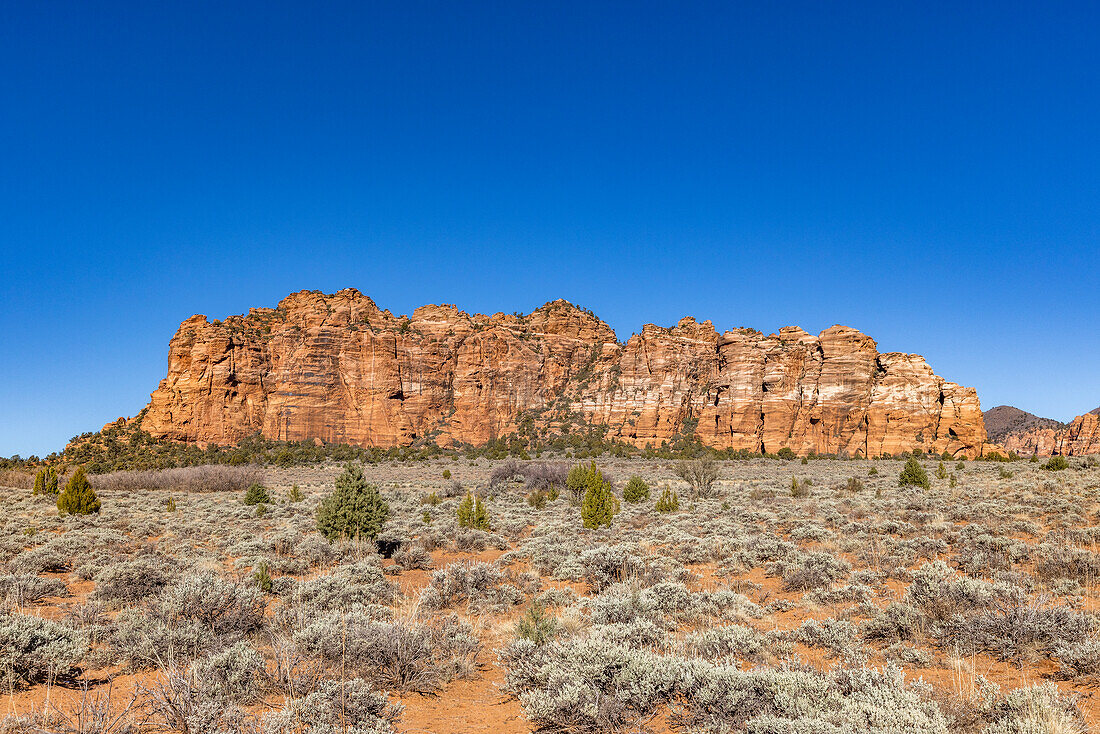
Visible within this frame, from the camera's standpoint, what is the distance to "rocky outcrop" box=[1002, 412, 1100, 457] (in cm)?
9919

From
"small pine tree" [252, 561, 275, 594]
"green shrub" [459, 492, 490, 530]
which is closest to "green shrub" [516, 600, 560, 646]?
"small pine tree" [252, 561, 275, 594]

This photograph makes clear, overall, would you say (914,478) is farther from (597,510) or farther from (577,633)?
(577,633)

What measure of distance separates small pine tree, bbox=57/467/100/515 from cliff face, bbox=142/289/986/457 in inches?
2278

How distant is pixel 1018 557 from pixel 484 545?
1146 centimetres

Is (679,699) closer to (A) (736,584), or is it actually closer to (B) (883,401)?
Result: (A) (736,584)

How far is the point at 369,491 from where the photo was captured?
1436 cm

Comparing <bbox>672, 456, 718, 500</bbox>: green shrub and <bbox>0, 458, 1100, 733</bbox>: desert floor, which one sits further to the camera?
<bbox>672, 456, 718, 500</bbox>: green shrub

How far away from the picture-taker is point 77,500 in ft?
64.3

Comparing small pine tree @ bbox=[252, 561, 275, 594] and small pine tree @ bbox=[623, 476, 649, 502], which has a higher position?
small pine tree @ bbox=[252, 561, 275, 594]

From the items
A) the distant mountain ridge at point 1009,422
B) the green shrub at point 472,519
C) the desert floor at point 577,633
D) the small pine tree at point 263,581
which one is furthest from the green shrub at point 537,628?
the distant mountain ridge at point 1009,422

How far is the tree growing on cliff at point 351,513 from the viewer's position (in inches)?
539

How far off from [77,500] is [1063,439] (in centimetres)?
14441

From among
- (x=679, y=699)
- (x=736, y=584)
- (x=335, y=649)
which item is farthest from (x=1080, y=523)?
(x=335, y=649)

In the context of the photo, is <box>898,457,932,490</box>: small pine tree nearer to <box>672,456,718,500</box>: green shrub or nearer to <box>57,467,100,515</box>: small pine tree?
<box>672,456,718,500</box>: green shrub
